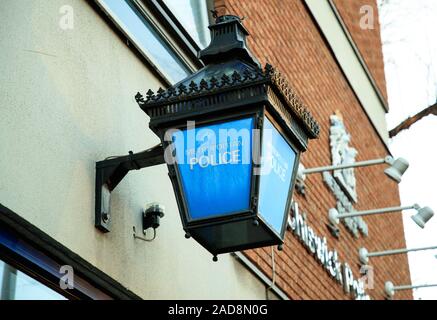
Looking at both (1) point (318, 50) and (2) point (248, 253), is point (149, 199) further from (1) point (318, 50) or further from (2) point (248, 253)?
(1) point (318, 50)

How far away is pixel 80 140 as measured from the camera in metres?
5.18

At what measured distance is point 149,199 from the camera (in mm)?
5832

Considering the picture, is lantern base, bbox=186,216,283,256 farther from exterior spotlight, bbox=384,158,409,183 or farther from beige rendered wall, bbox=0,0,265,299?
exterior spotlight, bbox=384,158,409,183

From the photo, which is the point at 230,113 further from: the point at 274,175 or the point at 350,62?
the point at 350,62

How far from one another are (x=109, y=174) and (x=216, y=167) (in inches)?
33.4

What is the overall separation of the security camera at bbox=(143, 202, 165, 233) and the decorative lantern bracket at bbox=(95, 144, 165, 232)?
39 centimetres

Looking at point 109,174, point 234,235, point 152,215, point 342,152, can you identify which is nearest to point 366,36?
point 342,152

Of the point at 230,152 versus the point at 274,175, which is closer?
the point at 230,152

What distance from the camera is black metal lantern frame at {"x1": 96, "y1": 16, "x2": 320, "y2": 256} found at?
4.58 metres

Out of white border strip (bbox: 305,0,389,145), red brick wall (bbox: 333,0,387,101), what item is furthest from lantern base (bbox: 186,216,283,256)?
red brick wall (bbox: 333,0,387,101)

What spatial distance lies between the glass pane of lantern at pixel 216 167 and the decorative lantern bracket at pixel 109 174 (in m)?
0.48

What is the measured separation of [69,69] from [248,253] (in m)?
2.59

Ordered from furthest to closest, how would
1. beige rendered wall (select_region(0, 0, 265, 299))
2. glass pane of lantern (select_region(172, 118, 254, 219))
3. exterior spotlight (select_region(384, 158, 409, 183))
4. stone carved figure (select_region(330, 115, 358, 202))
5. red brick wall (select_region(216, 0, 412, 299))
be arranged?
stone carved figure (select_region(330, 115, 358, 202))
exterior spotlight (select_region(384, 158, 409, 183))
red brick wall (select_region(216, 0, 412, 299))
beige rendered wall (select_region(0, 0, 265, 299))
glass pane of lantern (select_region(172, 118, 254, 219))

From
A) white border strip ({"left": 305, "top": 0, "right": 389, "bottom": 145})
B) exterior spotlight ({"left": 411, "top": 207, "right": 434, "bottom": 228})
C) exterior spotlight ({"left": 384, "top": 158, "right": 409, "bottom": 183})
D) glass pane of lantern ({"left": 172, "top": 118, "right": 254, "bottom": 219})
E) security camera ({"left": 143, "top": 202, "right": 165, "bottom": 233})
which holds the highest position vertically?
white border strip ({"left": 305, "top": 0, "right": 389, "bottom": 145})
